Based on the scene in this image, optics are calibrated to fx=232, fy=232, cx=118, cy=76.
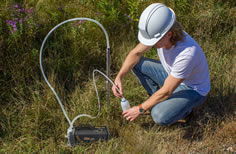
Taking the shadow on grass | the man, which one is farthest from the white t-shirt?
the shadow on grass

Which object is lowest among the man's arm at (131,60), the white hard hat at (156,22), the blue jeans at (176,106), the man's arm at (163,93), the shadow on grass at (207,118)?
the shadow on grass at (207,118)

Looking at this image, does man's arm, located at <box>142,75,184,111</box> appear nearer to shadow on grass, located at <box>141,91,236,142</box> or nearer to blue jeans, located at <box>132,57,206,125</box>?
blue jeans, located at <box>132,57,206,125</box>

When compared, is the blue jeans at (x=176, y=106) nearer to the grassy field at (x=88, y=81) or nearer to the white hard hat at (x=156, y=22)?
the grassy field at (x=88, y=81)

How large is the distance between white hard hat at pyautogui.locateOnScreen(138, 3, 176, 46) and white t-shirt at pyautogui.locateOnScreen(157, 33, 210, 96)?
23cm

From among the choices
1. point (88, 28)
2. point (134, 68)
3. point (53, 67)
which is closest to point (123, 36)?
point (88, 28)

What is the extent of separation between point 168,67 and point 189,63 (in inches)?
16.1

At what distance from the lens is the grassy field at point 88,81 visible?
223 centimetres

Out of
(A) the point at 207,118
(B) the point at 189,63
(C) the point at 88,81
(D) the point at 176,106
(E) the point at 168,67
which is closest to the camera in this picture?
(B) the point at 189,63

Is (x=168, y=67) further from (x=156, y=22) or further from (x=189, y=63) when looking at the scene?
(x=156, y=22)

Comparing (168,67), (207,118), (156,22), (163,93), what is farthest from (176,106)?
(156,22)

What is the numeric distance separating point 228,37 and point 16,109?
290 centimetres

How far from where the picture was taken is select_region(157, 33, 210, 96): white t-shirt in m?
1.87

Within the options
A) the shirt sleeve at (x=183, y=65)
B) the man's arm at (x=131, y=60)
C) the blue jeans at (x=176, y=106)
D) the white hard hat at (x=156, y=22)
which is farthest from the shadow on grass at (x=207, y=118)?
the white hard hat at (x=156, y=22)

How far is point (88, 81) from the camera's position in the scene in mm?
2771
